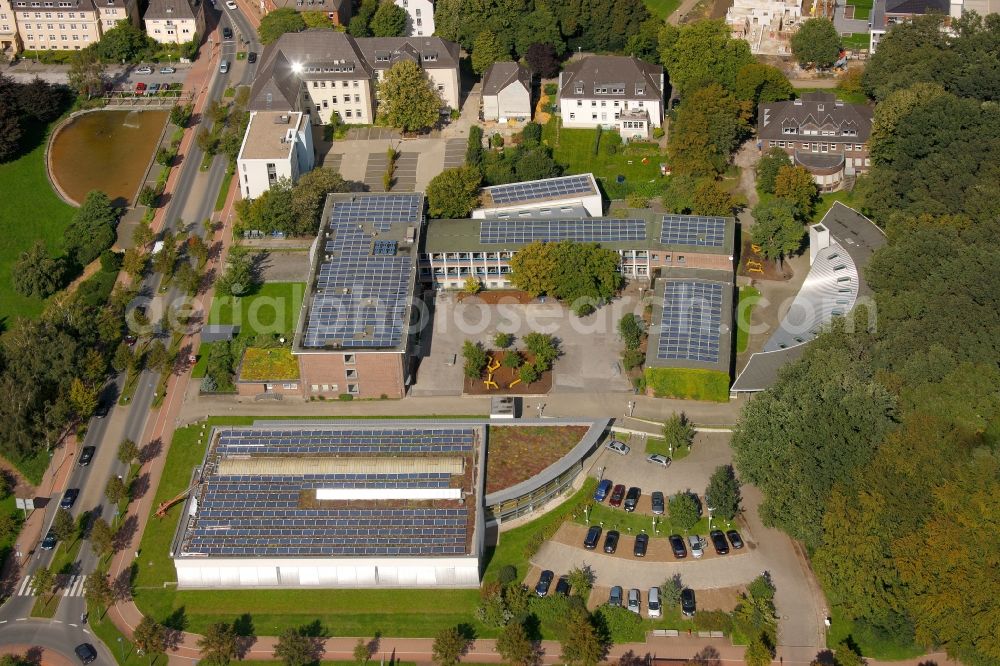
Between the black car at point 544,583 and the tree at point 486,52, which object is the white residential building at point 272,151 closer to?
the tree at point 486,52

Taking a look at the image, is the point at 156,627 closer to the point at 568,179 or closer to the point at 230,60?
the point at 568,179

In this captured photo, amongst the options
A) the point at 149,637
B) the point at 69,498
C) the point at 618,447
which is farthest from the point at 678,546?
the point at 69,498

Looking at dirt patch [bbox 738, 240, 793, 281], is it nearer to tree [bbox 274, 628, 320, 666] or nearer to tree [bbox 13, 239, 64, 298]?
tree [bbox 274, 628, 320, 666]

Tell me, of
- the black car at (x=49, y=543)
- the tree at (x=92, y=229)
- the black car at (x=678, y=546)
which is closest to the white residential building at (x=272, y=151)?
the tree at (x=92, y=229)

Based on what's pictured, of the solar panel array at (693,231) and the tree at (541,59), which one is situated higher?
the tree at (541,59)

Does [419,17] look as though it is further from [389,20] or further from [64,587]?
[64,587]

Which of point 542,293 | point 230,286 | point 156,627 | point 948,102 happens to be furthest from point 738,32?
point 156,627
